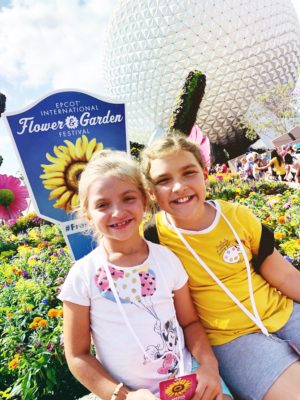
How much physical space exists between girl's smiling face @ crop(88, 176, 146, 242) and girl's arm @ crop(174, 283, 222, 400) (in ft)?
1.13

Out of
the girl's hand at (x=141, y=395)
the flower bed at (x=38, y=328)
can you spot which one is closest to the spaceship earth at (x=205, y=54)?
the flower bed at (x=38, y=328)

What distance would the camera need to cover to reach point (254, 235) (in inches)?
67.9

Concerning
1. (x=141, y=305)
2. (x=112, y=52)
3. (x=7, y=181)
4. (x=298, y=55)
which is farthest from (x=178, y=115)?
(x=298, y=55)

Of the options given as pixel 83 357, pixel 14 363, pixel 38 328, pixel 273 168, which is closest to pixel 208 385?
pixel 83 357

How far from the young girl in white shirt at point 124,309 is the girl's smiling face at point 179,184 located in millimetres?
162

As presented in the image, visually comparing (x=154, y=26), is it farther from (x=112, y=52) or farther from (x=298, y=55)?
(x=298, y=55)

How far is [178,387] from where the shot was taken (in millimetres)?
1184

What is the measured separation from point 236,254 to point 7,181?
4163mm

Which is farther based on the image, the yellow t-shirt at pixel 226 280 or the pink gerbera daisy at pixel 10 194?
the pink gerbera daisy at pixel 10 194

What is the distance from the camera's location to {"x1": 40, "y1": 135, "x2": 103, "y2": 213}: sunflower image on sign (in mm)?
2262

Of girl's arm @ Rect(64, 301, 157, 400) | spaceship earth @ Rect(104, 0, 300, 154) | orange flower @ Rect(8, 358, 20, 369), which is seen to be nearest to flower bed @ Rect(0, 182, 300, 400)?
orange flower @ Rect(8, 358, 20, 369)

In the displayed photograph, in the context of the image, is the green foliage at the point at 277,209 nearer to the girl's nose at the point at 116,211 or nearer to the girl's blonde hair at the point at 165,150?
the girl's blonde hair at the point at 165,150

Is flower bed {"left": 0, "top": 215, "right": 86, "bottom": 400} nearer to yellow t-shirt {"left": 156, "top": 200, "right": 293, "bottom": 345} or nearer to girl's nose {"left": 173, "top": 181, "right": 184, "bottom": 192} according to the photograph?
yellow t-shirt {"left": 156, "top": 200, "right": 293, "bottom": 345}

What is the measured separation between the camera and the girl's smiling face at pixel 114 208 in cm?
141
